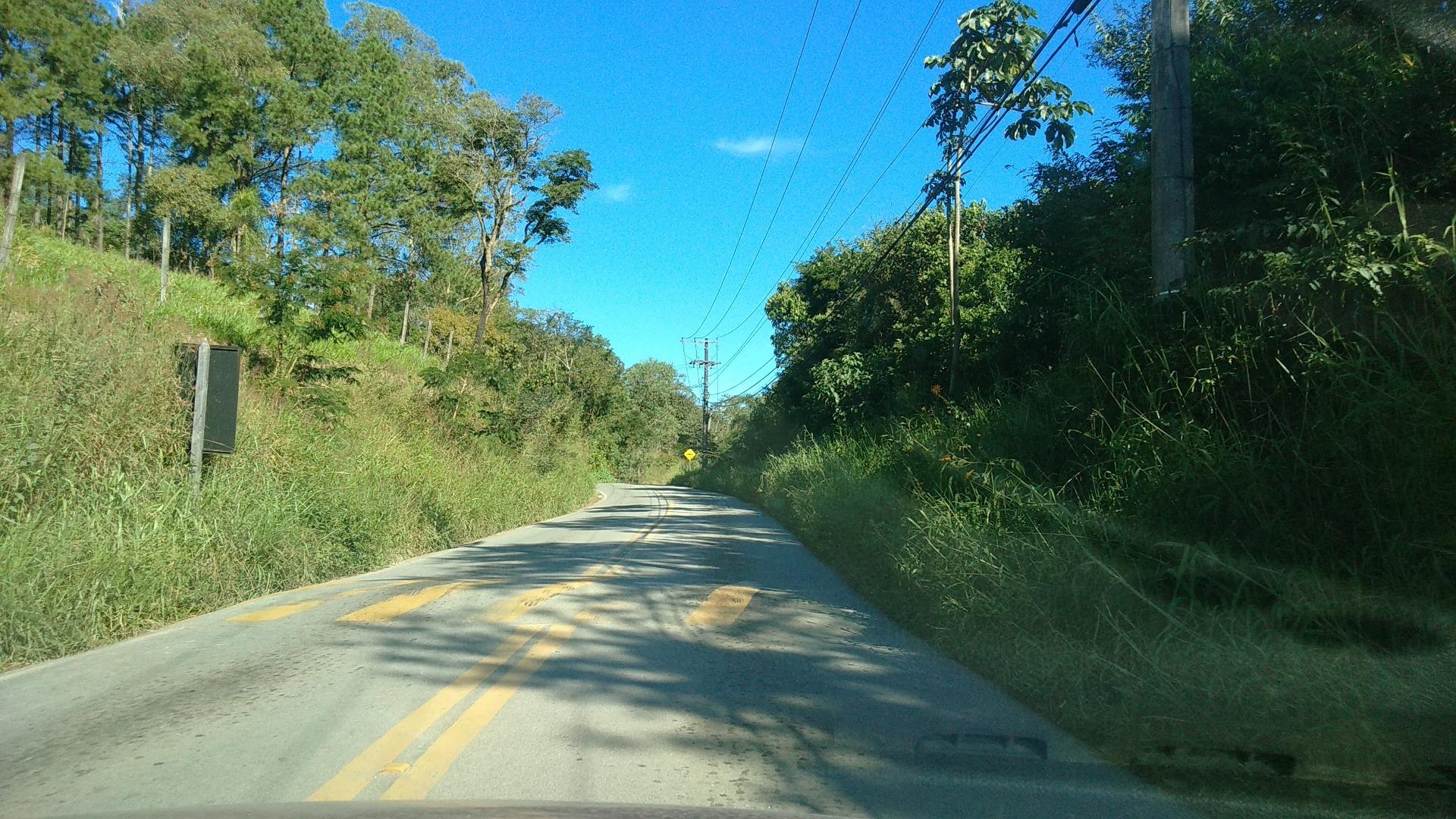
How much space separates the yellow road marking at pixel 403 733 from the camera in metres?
4.21

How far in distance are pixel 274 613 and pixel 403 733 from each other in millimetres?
4613

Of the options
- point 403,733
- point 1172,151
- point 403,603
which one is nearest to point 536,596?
point 403,603

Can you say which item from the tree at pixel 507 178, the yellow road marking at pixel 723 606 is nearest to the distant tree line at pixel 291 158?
the tree at pixel 507 178

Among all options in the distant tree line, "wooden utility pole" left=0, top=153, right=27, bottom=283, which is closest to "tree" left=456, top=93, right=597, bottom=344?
the distant tree line

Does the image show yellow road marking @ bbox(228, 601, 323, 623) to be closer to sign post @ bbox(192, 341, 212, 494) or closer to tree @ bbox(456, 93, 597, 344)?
sign post @ bbox(192, 341, 212, 494)

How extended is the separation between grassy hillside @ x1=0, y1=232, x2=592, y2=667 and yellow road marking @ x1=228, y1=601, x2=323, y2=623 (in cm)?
67

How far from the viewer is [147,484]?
33.7 ft

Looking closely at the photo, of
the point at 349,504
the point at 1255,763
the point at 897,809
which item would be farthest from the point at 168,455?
the point at 1255,763

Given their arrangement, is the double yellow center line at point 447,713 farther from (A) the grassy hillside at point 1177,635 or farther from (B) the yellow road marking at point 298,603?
(A) the grassy hillside at point 1177,635

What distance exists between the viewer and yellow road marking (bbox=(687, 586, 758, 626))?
862 cm

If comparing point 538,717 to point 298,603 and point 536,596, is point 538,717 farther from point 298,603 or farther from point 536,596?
point 298,603

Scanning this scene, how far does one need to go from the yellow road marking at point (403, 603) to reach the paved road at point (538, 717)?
1.8 inches

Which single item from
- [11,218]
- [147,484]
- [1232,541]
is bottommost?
[1232,541]

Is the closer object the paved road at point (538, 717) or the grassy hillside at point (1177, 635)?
the paved road at point (538, 717)
